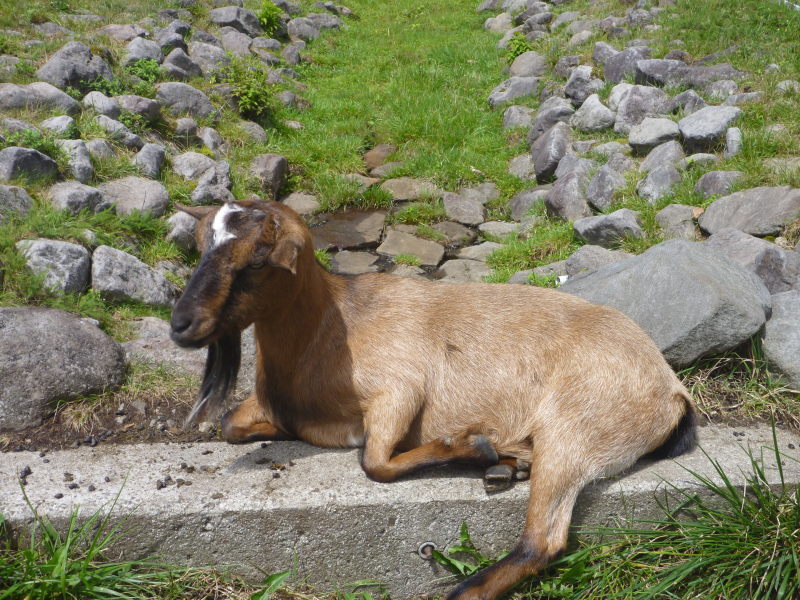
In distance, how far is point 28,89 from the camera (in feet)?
22.7

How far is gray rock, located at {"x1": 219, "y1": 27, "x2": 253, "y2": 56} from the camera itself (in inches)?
433

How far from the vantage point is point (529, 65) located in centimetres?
1137

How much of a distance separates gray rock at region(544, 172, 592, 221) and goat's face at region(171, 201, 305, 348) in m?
4.64

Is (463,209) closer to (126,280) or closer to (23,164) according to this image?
(126,280)

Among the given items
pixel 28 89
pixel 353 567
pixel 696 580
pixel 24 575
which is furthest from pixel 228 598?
pixel 28 89

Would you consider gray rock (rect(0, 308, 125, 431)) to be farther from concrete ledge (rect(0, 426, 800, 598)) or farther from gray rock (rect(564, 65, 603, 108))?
gray rock (rect(564, 65, 603, 108))

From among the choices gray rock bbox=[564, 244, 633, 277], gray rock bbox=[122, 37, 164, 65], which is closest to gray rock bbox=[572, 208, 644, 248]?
gray rock bbox=[564, 244, 633, 277]

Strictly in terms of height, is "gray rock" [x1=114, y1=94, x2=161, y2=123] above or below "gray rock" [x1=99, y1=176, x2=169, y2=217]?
above

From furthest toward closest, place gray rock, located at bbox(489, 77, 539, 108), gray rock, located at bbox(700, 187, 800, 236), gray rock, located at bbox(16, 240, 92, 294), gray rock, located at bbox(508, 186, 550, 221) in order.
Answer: gray rock, located at bbox(489, 77, 539, 108) → gray rock, located at bbox(508, 186, 550, 221) → gray rock, located at bbox(700, 187, 800, 236) → gray rock, located at bbox(16, 240, 92, 294)

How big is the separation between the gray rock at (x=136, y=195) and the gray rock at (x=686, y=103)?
5448mm

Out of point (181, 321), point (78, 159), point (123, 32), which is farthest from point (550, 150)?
point (181, 321)

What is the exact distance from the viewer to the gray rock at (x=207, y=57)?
31.5ft

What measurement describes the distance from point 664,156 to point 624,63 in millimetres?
2610

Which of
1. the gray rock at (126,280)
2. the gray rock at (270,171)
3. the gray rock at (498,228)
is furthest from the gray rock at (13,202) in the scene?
the gray rock at (498,228)
